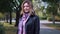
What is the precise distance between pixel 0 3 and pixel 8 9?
0.86 metres

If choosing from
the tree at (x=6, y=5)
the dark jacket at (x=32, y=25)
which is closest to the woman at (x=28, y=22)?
the dark jacket at (x=32, y=25)

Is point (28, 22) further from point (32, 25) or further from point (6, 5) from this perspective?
point (6, 5)

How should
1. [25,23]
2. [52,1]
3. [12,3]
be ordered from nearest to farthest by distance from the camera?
[25,23]
[12,3]
[52,1]

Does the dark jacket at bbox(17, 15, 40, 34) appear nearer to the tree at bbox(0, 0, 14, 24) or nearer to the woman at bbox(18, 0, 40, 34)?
the woman at bbox(18, 0, 40, 34)

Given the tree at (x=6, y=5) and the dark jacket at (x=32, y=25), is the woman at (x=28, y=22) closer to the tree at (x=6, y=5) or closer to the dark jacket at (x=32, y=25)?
the dark jacket at (x=32, y=25)

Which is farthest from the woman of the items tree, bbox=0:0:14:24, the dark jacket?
tree, bbox=0:0:14:24

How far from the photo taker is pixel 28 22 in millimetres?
3832

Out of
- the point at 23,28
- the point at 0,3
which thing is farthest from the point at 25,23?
the point at 0,3

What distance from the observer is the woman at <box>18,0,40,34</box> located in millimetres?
3816

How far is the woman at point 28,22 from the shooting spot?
3.82 m

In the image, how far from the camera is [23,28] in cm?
384

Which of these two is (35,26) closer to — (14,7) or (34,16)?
(34,16)

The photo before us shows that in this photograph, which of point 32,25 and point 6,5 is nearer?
point 32,25

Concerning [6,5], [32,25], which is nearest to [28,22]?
[32,25]
